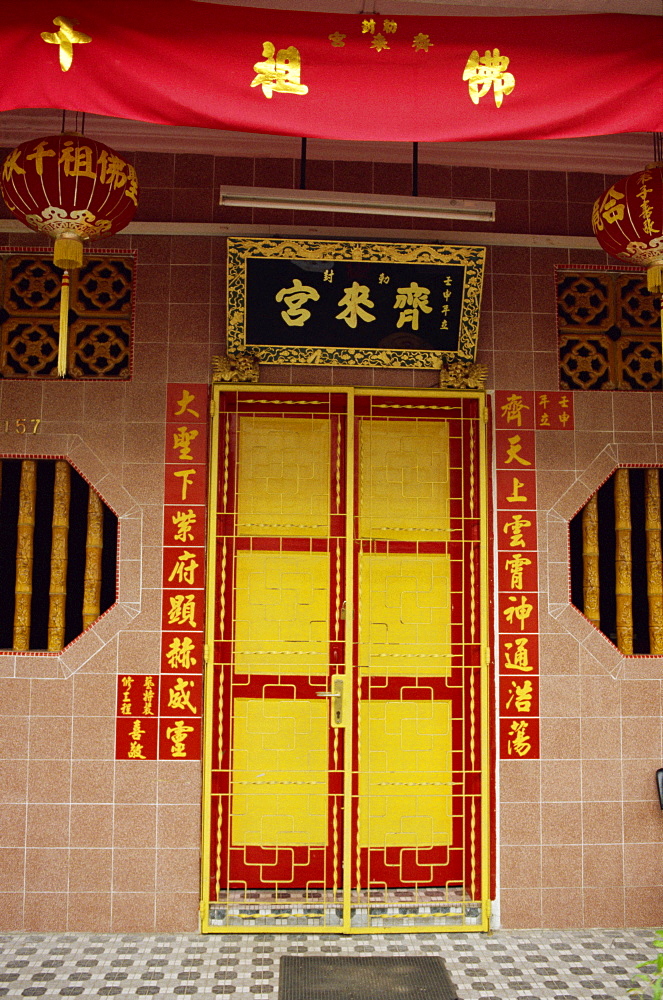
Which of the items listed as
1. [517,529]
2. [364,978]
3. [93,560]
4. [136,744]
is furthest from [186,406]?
[364,978]

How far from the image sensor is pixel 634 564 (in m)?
3.74

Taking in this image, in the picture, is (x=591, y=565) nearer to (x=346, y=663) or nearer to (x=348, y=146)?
(x=346, y=663)

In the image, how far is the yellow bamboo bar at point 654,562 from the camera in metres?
3.59

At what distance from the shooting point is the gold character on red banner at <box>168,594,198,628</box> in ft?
11.3

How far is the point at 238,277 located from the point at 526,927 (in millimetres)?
3092

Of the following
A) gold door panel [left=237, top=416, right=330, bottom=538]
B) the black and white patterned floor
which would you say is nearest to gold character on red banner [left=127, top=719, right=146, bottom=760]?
the black and white patterned floor

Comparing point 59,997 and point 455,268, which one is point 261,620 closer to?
point 59,997

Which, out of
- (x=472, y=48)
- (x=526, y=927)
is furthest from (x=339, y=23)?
(x=526, y=927)

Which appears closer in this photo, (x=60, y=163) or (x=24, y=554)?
(x=60, y=163)

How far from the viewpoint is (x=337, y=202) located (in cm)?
299

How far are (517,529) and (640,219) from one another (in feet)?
4.66

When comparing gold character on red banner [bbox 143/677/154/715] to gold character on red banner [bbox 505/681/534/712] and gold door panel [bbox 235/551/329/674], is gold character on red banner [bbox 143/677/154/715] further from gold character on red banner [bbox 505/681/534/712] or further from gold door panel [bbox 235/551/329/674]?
gold character on red banner [bbox 505/681/534/712]

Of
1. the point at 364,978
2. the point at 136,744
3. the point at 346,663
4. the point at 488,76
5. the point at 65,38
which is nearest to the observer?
the point at 65,38

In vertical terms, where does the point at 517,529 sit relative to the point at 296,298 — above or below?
below
